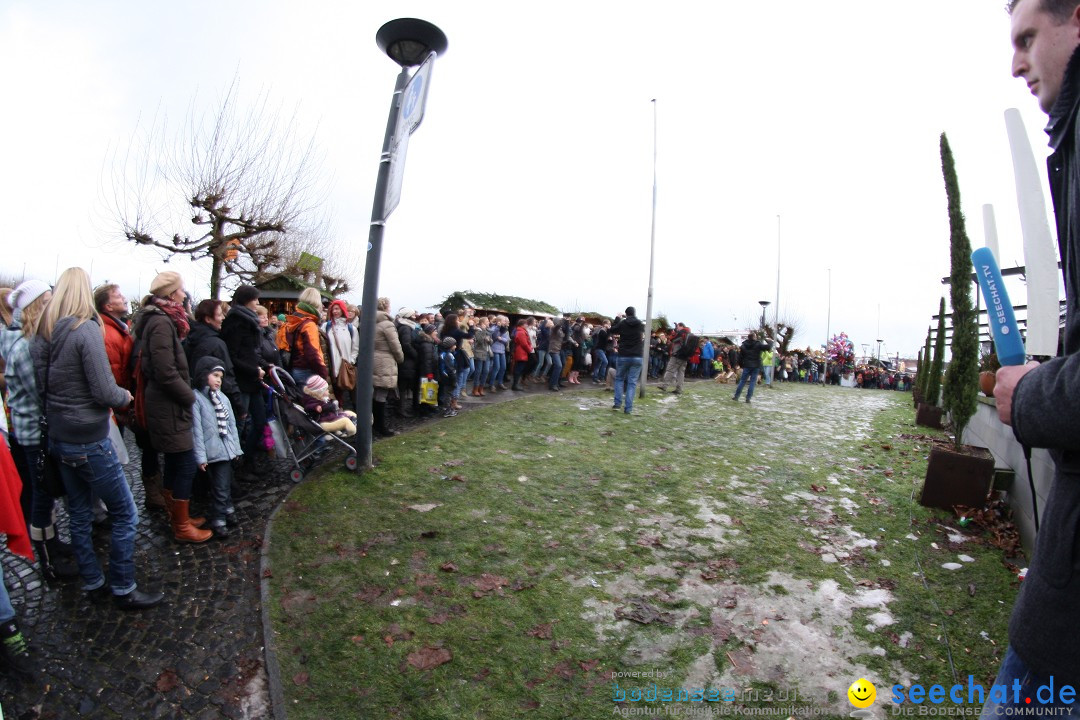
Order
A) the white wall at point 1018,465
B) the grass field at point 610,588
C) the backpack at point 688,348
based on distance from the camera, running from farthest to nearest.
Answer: the backpack at point 688,348, the white wall at point 1018,465, the grass field at point 610,588

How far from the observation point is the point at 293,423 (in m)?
6.28

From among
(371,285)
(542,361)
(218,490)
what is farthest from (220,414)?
(542,361)

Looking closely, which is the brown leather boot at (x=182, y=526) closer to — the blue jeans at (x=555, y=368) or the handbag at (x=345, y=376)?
the handbag at (x=345, y=376)

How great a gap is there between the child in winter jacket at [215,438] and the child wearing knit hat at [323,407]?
146cm

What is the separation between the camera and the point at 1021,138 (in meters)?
1.65

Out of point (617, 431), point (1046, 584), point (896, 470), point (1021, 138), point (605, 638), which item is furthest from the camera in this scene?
point (617, 431)

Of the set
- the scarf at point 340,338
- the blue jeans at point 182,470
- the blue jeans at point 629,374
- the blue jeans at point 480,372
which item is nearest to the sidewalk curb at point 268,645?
the blue jeans at point 182,470

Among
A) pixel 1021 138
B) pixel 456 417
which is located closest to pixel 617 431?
pixel 456 417

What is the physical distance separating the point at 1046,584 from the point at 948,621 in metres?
3.22

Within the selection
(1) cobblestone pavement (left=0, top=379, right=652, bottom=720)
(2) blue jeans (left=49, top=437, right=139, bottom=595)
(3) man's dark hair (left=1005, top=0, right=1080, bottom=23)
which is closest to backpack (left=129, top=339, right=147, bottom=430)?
(2) blue jeans (left=49, top=437, right=139, bottom=595)

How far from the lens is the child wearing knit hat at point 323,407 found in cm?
643

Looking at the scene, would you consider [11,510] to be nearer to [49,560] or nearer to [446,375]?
[49,560]

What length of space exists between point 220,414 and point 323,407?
1.61 meters

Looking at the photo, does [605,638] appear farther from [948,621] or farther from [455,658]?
[948,621]
